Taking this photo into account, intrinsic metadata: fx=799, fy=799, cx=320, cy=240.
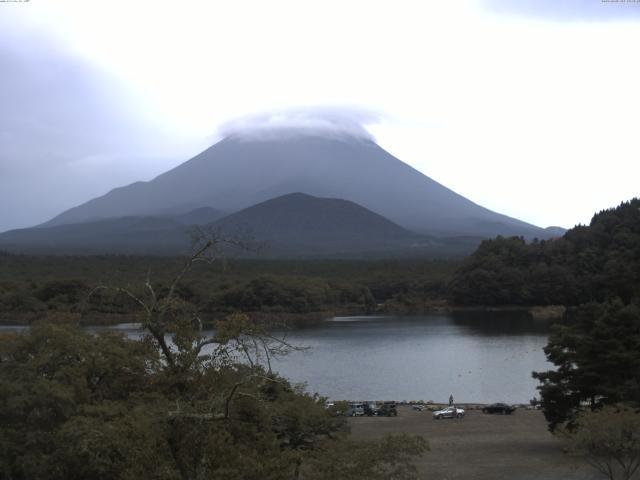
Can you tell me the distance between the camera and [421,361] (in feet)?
96.2

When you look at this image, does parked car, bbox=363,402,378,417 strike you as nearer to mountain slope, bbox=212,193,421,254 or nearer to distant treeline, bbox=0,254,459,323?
distant treeline, bbox=0,254,459,323

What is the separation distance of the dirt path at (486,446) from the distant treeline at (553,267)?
115ft

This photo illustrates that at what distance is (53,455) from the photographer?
764 centimetres

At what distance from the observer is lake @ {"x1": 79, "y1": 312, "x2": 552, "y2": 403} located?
23.3 metres

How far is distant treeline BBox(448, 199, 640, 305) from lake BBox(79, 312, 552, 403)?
10677 millimetres

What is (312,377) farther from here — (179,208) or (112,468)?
(179,208)

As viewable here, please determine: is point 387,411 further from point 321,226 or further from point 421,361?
point 321,226

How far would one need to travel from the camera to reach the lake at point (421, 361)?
23.3 meters

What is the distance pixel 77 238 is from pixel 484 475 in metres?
119

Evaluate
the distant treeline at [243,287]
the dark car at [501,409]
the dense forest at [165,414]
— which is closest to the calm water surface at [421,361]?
the dark car at [501,409]

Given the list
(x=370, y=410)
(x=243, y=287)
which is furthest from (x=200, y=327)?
(x=243, y=287)

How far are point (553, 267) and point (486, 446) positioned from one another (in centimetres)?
4264

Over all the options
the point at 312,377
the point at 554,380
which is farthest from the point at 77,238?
the point at 554,380

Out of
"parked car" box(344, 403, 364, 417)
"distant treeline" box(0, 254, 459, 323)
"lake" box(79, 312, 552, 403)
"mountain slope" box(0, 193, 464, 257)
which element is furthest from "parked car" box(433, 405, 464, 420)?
"mountain slope" box(0, 193, 464, 257)
